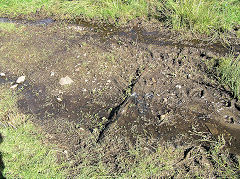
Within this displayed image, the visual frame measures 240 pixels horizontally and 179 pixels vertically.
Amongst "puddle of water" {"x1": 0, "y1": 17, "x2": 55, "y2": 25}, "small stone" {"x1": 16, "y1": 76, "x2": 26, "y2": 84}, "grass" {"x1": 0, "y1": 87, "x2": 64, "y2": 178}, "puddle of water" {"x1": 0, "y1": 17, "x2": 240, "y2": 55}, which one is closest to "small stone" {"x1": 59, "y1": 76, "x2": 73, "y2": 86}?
"small stone" {"x1": 16, "y1": 76, "x2": 26, "y2": 84}

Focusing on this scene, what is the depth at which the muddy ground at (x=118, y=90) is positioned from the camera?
8.70ft

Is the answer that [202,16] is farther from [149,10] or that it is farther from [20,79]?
[20,79]

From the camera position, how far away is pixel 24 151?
2.51 m

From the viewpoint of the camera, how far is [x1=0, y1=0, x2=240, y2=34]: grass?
13.9 feet

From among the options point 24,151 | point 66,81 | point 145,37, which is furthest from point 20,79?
point 145,37

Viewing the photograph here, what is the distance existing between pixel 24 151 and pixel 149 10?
3510 millimetres

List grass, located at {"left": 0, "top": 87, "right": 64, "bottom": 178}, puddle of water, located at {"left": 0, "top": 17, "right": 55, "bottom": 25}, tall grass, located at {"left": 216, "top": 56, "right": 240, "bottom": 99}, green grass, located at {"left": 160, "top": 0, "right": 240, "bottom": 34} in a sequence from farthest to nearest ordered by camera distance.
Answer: puddle of water, located at {"left": 0, "top": 17, "right": 55, "bottom": 25} < green grass, located at {"left": 160, "top": 0, "right": 240, "bottom": 34} < tall grass, located at {"left": 216, "top": 56, "right": 240, "bottom": 99} < grass, located at {"left": 0, "top": 87, "right": 64, "bottom": 178}

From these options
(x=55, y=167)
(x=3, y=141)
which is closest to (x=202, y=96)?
(x=55, y=167)

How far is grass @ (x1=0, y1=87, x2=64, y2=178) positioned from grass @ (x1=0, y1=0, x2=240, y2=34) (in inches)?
109

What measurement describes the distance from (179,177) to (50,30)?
3.48m

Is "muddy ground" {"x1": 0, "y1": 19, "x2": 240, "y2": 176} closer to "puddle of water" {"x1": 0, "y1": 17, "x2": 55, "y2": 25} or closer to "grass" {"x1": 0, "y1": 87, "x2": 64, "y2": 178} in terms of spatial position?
"grass" {"x1": 0, "y1": 87, "x2": 64, "y2": 178}

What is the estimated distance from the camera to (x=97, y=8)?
502 centimetres

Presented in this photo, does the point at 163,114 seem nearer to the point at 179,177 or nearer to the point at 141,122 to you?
the point at 141,122

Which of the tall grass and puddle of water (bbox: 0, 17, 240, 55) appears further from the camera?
puddle of water (bbox: 0, 17, 240, 55)
